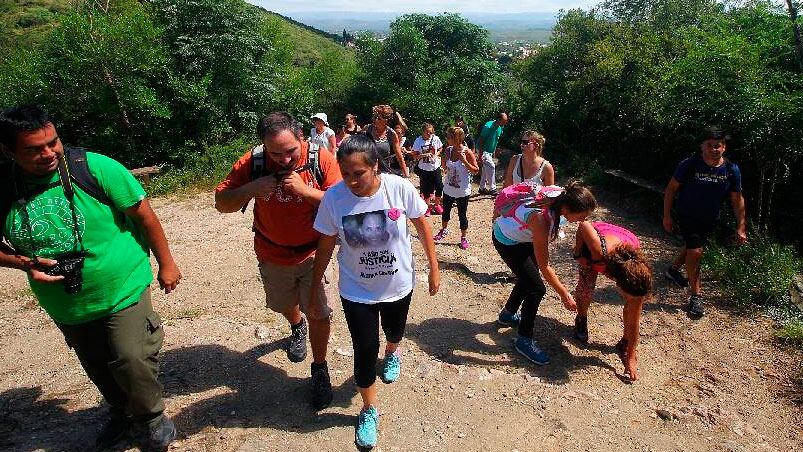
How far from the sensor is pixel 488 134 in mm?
8992

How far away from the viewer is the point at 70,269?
2.23 metres

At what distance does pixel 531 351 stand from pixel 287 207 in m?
2.24

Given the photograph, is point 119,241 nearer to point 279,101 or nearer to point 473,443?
point 473,443

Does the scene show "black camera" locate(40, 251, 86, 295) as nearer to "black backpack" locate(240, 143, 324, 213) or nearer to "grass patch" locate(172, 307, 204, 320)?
"black backpack" locate(240, 143, 324, 213)

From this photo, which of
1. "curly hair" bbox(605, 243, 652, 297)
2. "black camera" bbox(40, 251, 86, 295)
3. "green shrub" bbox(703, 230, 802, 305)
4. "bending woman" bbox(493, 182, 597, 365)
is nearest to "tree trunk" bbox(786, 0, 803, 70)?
"green shrub" bbox(703, 230, 802, 305)

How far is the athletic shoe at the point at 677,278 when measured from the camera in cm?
516

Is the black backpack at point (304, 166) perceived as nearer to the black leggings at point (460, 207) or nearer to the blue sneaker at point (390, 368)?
the blue sneaker at point (390, 368)

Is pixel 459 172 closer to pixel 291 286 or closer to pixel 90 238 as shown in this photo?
pixel 291 286

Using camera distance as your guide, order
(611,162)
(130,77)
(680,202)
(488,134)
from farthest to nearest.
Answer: (130,77) < (611,162) < (488,134) < (680,202)

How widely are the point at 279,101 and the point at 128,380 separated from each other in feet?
38.0

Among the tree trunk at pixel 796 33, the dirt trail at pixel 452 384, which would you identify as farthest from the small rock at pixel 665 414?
the tree trunk at pixel 796 33

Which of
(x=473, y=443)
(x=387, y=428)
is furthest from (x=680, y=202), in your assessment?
(x=387, y=428)

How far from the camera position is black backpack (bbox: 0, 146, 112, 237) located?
7.13ft

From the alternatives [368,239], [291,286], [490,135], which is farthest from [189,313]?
[490,135]
